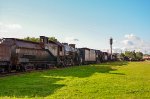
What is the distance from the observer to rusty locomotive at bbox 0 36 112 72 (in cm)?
2959

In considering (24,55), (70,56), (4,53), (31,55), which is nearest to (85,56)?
(70,56)

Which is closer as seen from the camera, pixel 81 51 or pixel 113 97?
pixel 113 97

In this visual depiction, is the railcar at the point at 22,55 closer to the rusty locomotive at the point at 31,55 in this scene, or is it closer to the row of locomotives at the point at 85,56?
the rusty locomotive at the point at 31,55

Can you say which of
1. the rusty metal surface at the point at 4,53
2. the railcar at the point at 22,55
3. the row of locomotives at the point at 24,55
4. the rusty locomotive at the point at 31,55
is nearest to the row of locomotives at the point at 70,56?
the rusty locomotive at the point at 31,55

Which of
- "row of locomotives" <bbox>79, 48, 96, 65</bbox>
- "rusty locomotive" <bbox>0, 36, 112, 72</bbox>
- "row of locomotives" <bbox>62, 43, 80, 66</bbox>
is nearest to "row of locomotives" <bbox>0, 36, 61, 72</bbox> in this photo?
"rusty locomotive" <bbox>0, 36, 112, 72</bbox>

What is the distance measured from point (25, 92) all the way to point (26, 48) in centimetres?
1924

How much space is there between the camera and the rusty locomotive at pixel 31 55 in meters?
29.6

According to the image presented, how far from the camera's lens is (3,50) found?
28.2 m

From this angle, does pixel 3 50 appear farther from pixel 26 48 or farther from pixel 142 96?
pixel 142 96

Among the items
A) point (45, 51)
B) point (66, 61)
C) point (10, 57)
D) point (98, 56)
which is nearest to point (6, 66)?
point (10, 57)

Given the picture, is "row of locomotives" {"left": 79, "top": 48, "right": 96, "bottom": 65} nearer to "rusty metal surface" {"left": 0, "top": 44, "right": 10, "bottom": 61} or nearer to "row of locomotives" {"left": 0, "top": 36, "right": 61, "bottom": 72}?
Answer: "row of locomotives" {"left": 0, "top": 36, "right": 61, "bottom": 72}

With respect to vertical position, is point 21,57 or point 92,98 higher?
point 21,57

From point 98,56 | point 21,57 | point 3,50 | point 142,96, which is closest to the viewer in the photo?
point 142,96

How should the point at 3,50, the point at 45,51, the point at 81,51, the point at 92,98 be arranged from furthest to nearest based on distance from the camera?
the point at 81,51 → the point at 45,51 → the point at 3,50 → the point at 92,98
